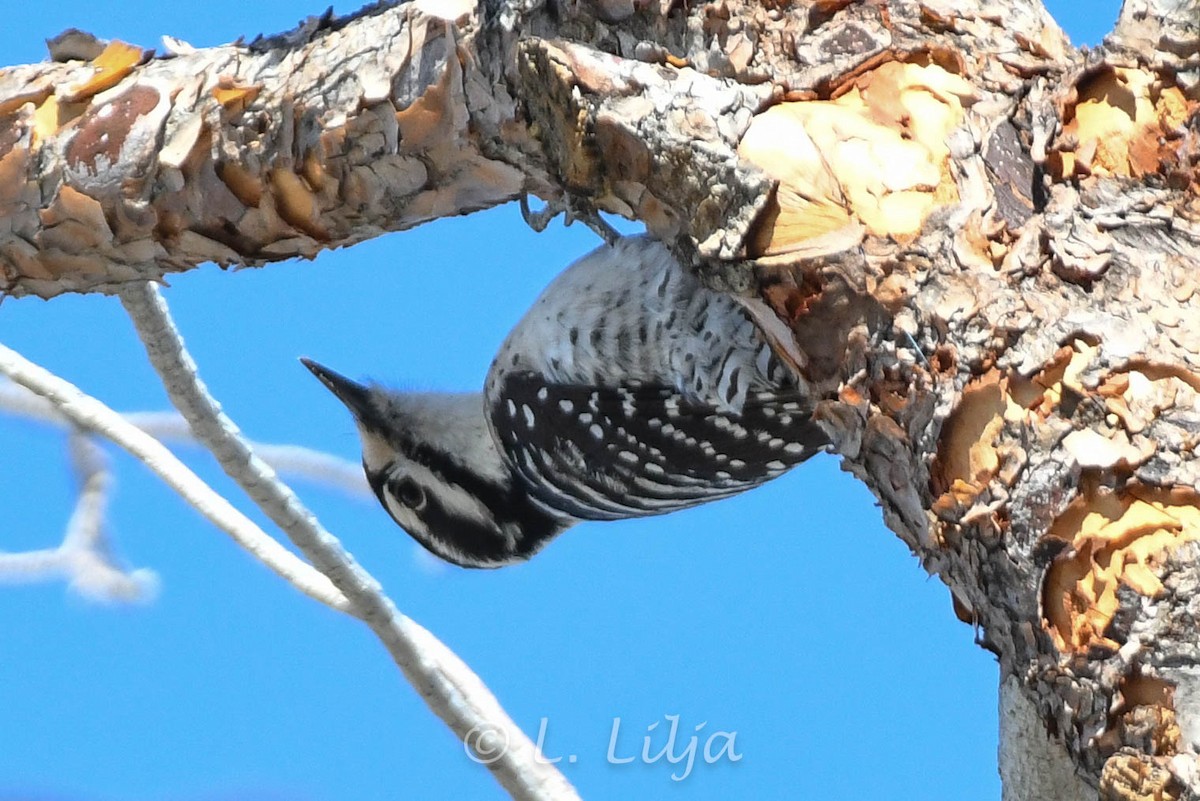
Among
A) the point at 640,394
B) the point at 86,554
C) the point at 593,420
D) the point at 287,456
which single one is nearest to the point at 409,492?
the point at 593,420

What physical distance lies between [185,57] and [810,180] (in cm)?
70

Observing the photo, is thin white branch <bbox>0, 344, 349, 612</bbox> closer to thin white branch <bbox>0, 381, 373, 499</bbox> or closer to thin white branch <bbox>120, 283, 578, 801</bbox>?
thin white branch <bbox>120, 283, 578, 801</bbox>

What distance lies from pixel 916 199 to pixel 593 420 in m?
0.94

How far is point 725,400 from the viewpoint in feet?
5.10

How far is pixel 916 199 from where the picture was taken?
93 centimetres

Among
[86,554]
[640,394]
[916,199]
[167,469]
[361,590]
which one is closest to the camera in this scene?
[916,199]

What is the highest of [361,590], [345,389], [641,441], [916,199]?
[345,389]

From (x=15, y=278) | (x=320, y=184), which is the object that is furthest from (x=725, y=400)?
(x=15, y=278)

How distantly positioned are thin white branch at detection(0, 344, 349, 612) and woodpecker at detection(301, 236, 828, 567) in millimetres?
196

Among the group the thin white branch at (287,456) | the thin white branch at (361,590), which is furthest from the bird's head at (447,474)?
the thin white branch at (287,456)

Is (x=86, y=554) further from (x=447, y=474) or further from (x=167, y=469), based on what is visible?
(x=447, y=474)

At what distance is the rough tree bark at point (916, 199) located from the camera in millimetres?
799

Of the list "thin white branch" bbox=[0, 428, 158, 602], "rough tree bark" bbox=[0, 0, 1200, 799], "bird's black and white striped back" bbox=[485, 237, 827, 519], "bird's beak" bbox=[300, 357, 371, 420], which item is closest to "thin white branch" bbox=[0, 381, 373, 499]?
"thin white branch" bbox=[0, 428, 158, 602]

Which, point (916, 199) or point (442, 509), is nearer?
point (916, 199)
